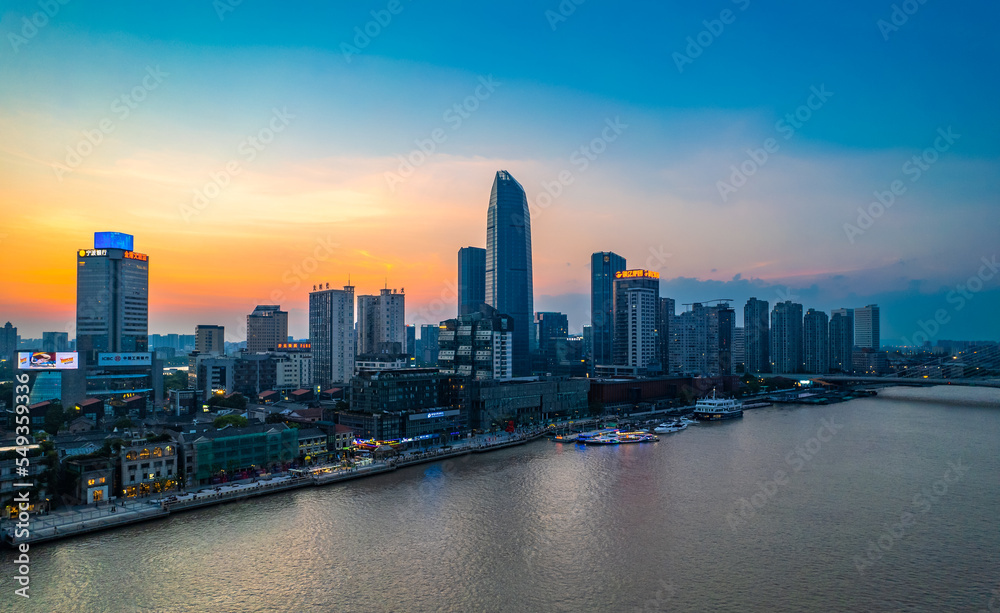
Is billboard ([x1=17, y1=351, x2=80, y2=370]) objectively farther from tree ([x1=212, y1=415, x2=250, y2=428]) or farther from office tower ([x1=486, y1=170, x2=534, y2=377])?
office tower ([x1=486, y1=170, x2=534, y2=377])

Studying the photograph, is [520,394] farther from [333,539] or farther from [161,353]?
[161,353]

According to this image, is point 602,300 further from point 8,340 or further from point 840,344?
point 8,340

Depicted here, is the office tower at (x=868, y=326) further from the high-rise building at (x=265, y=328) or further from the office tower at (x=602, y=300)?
the high-rise building at (x=265, y=328)

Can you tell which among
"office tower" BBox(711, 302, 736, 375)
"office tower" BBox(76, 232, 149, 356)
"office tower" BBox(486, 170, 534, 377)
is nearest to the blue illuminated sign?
"office tower" BBox(76, 232, 149, 356)

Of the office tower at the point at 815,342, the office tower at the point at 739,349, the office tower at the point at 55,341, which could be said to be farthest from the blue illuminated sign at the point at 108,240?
the office tower at the point at 815,342

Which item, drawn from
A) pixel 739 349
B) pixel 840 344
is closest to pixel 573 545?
pixel 739 349

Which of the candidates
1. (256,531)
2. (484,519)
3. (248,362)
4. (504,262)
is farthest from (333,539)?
(504,262)
